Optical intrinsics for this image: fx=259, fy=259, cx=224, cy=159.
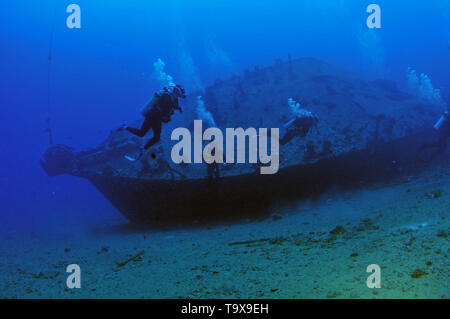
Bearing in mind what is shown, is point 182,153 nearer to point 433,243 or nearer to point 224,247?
point 224,247

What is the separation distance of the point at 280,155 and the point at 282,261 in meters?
5.08

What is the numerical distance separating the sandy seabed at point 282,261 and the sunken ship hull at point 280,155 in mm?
1593

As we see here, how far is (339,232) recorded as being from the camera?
476 centimetres

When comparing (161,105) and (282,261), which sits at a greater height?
(161,105)

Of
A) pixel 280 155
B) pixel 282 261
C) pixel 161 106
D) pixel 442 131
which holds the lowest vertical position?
pixel 282 261

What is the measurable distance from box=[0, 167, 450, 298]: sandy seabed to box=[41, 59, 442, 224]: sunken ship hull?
1593 mm

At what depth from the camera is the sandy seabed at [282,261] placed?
2.80 meters

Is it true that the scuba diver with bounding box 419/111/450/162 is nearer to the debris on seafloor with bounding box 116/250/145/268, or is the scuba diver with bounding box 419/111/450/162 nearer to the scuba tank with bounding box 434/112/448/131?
the scuba tank with bounding box 434/112/448/131

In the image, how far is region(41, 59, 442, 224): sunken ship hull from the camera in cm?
826

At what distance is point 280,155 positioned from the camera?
852cm
